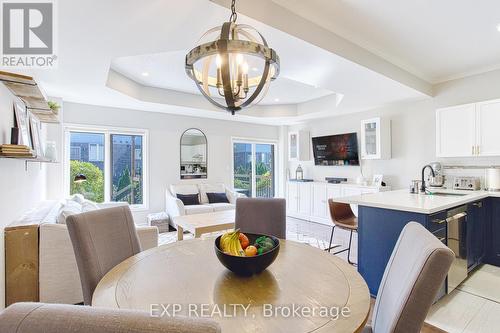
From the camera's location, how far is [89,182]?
492 cm

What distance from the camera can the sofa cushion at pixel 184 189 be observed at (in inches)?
214

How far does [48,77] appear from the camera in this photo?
3346 millimetres

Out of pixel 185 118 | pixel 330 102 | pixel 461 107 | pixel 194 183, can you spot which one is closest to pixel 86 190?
pixel 194 183

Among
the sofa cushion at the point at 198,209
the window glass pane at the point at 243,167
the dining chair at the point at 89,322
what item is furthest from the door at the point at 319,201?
the dining chair at the point at 89,322

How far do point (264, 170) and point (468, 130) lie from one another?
457 cm

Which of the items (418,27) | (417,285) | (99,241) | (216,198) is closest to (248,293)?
(417,285)

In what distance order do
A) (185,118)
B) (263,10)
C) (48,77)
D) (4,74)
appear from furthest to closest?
(185,118), (48,77), (263,10), (4,74)

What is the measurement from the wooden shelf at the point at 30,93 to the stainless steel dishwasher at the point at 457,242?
12.5ft

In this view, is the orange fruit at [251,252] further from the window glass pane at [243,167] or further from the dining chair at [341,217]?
the window glass pane at [243,167]

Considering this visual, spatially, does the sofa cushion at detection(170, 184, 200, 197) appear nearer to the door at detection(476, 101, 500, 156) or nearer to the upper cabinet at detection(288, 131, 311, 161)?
the upper cabinet at detection(288, 131, 311, 161)

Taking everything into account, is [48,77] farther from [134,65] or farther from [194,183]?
[194,183]

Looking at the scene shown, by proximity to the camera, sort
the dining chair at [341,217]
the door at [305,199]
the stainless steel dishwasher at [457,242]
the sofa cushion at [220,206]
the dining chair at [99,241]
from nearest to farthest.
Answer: the dining chair at [99,241] < the stainless steel dishwasher at [457,242] < the dining chair at [341,217] < the sofa cushion at [220,206] < the door at [305,199]

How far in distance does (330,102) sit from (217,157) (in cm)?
286

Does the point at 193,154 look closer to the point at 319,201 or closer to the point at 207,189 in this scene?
the point at 207,189
